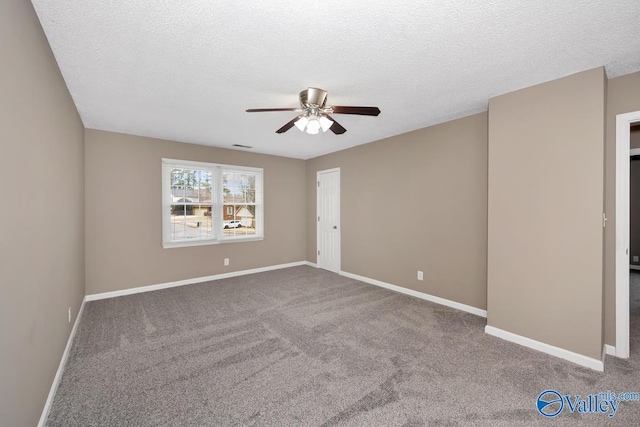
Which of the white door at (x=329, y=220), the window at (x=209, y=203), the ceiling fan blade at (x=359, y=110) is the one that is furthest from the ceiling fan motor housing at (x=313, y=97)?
the window at (x=209, y=203)

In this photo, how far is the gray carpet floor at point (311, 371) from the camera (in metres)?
1.78

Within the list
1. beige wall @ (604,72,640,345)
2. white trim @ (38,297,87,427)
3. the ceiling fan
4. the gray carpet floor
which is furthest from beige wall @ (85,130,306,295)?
beige wall @ (604,72,640,345)

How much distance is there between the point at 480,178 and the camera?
3.39 metres

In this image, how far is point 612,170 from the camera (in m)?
2.43

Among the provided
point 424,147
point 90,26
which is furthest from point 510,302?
point 90,26

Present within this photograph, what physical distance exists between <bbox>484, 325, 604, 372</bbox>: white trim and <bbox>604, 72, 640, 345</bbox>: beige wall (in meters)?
0.42

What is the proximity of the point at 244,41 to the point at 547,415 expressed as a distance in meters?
3.24

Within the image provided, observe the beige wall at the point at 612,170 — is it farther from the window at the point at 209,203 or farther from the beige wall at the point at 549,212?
the window at the point at 209,203

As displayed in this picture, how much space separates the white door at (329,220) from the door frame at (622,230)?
3.82m

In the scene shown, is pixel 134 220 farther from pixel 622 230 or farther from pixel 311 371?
pixel 622 230

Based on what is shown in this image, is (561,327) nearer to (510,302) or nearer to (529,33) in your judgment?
(510,302)

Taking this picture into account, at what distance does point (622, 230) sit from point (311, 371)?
118 inches

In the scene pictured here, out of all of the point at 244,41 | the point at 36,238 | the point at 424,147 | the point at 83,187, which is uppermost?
the point at 244,41

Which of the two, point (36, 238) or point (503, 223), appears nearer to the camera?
point (36, 238)
